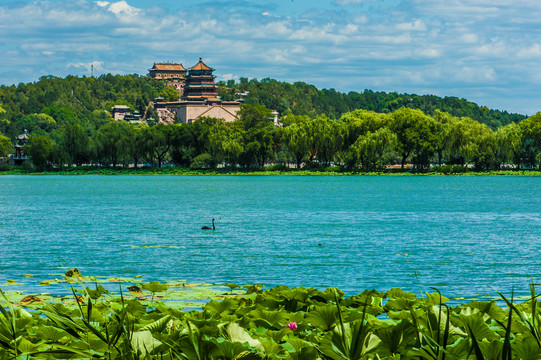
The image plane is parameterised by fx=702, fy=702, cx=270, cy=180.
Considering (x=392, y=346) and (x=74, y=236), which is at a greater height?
(x=392, y=346)

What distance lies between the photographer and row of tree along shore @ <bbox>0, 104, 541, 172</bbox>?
74188 mm

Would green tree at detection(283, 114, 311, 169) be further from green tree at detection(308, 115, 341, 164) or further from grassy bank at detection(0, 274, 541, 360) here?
grassy bank at detection(0, 274, 541, 360)

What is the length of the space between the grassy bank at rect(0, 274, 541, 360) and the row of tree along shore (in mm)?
68251

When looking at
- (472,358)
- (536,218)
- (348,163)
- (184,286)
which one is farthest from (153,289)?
(348,163)

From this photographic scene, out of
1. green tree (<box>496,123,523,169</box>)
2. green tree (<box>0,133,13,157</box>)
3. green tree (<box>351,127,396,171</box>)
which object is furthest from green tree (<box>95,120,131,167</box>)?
green tree (<box>496,123,523,169</box>)

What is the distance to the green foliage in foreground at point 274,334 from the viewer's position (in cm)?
372

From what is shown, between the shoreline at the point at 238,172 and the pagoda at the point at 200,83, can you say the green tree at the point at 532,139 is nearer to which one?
the shoreline at the point at 238,172

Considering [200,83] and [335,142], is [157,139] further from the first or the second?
[200,83]

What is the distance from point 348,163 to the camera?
7825cm

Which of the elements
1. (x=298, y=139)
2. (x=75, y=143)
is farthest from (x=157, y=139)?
(x=298, y=139)

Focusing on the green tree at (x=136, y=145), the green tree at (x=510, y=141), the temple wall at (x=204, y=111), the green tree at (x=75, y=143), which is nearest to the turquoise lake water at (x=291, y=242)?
the green tree at (x=510, y=141)

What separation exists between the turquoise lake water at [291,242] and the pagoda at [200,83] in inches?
4462

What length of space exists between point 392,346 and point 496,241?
780 inches

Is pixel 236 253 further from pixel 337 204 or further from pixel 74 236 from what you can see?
pixel 337 204
